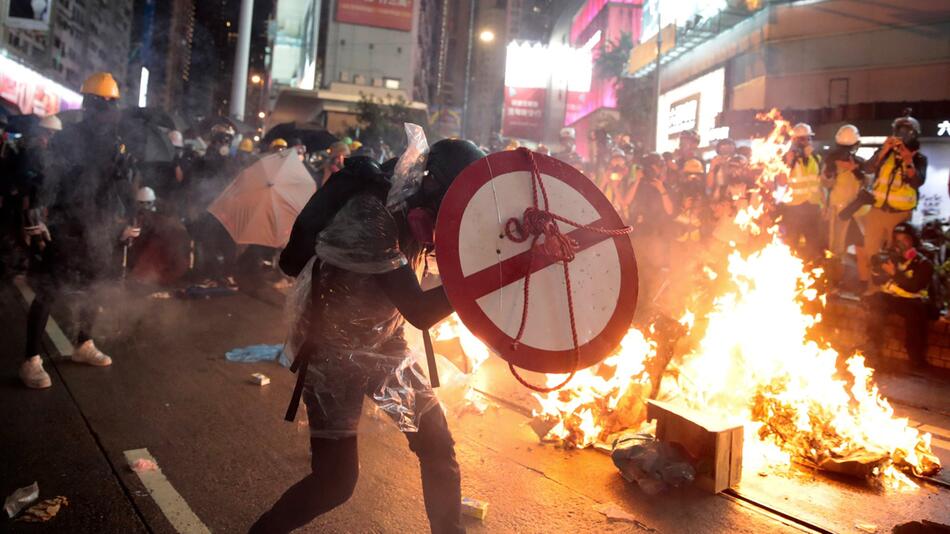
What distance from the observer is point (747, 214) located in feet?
26.4

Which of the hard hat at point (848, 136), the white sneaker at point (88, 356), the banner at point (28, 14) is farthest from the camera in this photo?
the banner at point (28, 14)

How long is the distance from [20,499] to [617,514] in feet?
10.2

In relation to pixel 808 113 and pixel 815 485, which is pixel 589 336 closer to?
pixel 815 485

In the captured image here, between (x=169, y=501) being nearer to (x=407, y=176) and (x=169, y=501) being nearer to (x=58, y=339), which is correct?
(x=407, y=176)

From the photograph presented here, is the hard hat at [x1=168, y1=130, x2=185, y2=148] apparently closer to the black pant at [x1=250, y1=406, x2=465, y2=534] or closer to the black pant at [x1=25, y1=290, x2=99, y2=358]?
the black pant at [x1=25, y1=290, x2=99, y2=358]

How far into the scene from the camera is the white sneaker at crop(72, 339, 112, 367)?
5.66m

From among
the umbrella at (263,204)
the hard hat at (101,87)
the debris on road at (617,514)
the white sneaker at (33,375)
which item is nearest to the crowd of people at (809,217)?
the debris on road at (617,514)

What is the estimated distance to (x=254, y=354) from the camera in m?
6.31

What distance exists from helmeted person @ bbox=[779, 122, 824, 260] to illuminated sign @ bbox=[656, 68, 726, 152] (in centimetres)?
1178

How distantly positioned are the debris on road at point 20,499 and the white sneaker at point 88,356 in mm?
2445

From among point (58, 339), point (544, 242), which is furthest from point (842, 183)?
point (58, 339)

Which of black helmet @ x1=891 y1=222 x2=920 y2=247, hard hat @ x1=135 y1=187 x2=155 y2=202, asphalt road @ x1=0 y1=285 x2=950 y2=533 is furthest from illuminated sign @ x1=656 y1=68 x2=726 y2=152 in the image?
asphalt road @ x1=0 y1=285 x2=950 y2=533

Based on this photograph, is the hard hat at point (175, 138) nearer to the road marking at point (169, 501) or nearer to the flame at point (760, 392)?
the road marking at point (169, 501)

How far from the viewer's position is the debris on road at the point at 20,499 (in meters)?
3.21
